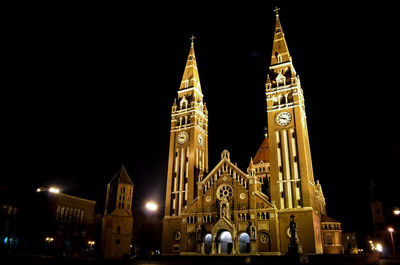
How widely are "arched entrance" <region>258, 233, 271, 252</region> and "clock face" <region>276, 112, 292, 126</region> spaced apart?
737 inches

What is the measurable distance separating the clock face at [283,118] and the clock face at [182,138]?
Result: 17959mm

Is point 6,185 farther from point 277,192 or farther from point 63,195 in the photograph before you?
point 277,192

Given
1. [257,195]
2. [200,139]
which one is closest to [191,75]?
[200,139]

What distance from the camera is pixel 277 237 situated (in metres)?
46.5

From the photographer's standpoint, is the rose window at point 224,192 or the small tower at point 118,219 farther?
the small tower at point 118,219

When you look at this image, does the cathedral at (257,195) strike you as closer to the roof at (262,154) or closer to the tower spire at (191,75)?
the roof at (262,154)

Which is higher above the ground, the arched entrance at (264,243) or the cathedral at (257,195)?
the cathedral at (257,195)

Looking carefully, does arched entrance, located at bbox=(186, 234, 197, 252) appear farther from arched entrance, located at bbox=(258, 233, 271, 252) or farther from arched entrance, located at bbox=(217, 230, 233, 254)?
arched entrance, located at bbox=(258, 233, 271, 252)

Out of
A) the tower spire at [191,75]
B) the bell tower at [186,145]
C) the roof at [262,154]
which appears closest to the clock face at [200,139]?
the bell tower at [186,145]

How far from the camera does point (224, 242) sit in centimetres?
5103

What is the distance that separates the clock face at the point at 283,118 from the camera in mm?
54453

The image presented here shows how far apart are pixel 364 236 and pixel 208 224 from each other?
249ft

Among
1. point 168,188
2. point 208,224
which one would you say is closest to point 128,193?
point 168,188

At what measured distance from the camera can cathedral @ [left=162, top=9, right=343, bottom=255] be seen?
156 feet
